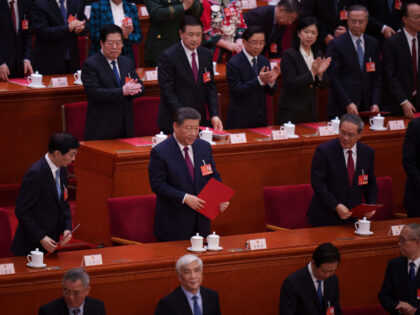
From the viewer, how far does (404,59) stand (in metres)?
7.10

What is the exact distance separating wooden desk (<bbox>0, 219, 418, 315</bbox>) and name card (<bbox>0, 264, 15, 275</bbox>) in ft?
0.13

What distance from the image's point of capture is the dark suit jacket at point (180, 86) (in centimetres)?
643

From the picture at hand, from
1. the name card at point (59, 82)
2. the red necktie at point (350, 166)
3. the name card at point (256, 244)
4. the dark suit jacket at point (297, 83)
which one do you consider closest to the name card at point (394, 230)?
the red necktie at point (350, 166)

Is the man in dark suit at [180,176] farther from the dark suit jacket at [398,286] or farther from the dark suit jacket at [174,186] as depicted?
the dark suit jacket at [398,286]

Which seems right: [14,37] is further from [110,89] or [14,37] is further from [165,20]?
[110,89]

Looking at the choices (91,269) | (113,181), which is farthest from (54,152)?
(113,181)

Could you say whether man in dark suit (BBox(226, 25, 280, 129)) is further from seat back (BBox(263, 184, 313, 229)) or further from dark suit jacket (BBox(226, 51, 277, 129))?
seat back (BBox(263, 184, 313, 229))

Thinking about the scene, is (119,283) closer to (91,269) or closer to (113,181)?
(91,269)

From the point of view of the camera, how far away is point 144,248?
201 inches

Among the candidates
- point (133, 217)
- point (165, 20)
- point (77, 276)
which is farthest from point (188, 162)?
point (165, 20)

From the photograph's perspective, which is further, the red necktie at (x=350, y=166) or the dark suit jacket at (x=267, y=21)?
the dark suit jacket at (x=267, y=21)

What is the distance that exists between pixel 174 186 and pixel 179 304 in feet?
3.04

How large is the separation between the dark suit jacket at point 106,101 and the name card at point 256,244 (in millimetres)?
1773

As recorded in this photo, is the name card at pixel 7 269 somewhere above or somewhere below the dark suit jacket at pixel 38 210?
below
